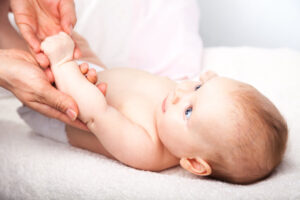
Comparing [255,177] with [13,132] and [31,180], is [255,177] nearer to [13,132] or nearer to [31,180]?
[31,180]

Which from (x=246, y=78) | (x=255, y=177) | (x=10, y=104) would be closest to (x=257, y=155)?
(x=255, y=177)

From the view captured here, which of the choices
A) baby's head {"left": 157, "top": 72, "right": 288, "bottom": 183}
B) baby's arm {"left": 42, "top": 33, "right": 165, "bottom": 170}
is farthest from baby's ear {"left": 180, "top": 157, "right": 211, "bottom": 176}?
baby's arm {"left": 42, "top": 33, "right": 165, "bottom": 170}

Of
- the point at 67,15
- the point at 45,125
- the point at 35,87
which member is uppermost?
the point at 67,15

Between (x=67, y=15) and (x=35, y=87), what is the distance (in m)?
0.36

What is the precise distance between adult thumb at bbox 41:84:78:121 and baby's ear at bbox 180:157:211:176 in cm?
35

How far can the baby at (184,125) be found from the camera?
0.91 metres

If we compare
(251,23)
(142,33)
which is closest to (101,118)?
(142,33)

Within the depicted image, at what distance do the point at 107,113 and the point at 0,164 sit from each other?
381 mm

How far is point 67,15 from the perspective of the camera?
120 cm

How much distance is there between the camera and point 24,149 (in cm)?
113

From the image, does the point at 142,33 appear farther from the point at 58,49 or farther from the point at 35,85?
the point at 35,85

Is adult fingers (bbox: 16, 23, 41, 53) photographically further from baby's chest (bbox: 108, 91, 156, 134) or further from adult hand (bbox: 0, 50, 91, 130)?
baby's chest (bbox: 108, 91, 156, 134)

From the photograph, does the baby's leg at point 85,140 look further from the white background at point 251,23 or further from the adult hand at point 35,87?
the white background at point 251,23

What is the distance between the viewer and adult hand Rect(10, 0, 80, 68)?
1.13 metres
